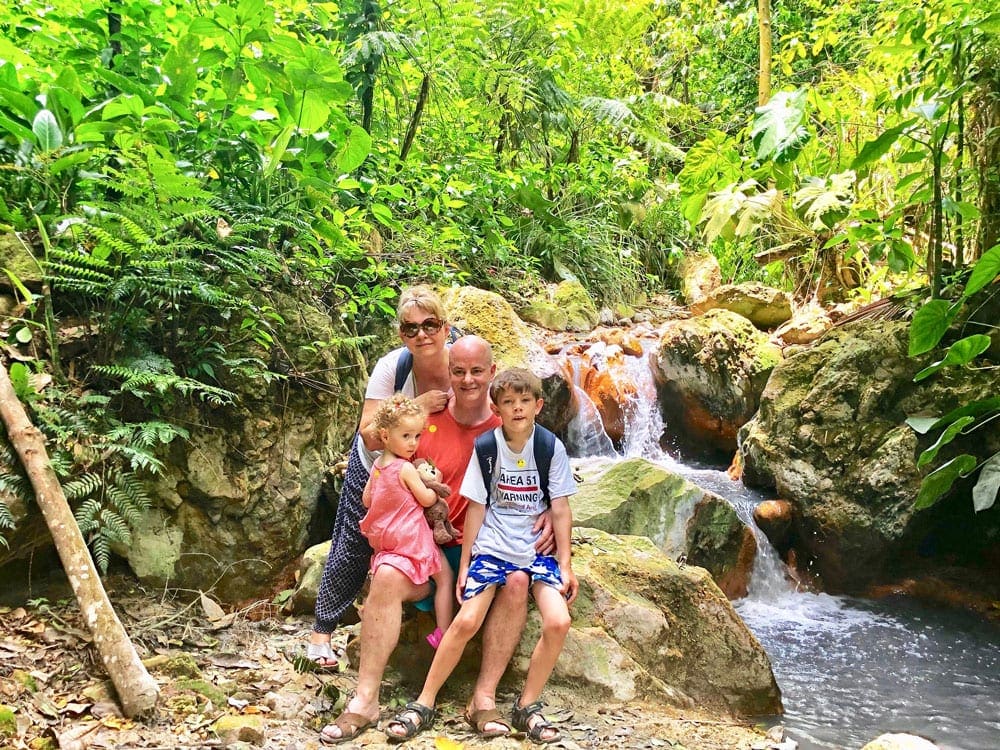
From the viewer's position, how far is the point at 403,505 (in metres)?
2.85

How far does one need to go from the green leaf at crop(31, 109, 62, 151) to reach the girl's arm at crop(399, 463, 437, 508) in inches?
89.8

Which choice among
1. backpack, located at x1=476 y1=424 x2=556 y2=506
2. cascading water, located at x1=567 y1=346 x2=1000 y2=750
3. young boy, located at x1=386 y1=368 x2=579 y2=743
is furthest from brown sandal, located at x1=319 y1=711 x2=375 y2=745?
cascading water, located at x1=567 y1=346 x2=1000 y2=750

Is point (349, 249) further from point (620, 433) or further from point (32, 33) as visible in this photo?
Answer: point (620, 433)

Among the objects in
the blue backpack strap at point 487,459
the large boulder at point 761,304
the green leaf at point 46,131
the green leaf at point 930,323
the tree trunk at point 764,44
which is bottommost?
the blue backpack strap at point 487,459

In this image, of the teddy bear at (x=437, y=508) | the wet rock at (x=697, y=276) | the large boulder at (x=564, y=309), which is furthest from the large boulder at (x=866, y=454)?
the wet rock at (x=697, y=276)

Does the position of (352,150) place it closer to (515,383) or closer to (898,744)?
(515,383)

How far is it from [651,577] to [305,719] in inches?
69.8

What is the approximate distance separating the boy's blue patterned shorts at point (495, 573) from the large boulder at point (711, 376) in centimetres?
579

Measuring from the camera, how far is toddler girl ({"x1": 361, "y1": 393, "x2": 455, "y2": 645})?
2.81m

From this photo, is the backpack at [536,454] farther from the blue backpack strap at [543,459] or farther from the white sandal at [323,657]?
the white sandal at [323,657]

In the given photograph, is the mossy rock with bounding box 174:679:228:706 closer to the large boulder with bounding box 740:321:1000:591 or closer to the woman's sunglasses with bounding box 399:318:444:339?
the woman's sunglasses with bounding box 399:318:444:339

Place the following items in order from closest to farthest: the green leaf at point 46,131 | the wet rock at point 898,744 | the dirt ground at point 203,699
A: the dirt ground at point 203,699 → the wet rock at point 898,744 → the green leaf at point 46,131

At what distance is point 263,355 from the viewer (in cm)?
424

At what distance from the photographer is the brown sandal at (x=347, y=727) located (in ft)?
8.61
